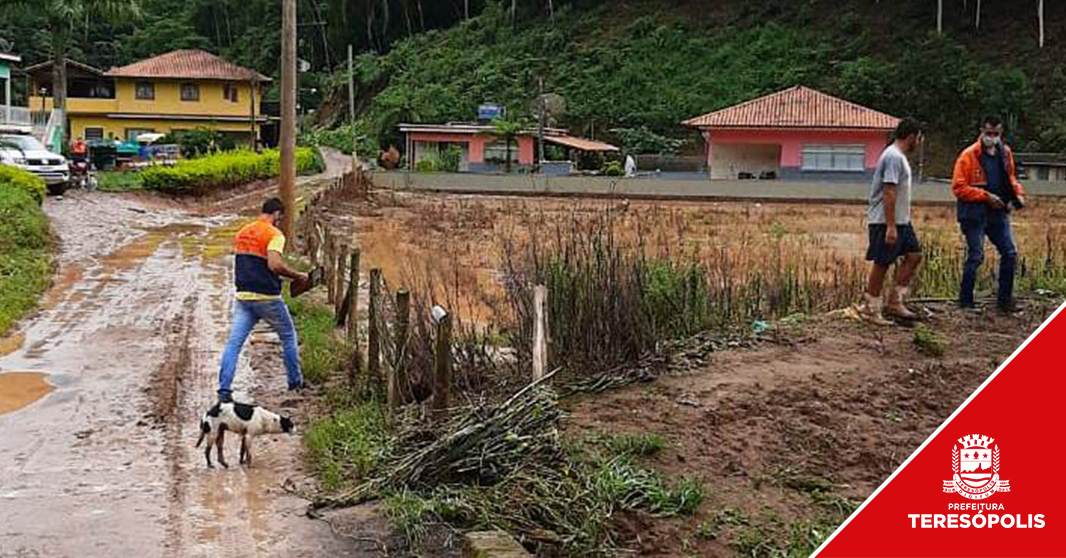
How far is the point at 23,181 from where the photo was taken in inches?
987

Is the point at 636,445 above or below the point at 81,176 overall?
below

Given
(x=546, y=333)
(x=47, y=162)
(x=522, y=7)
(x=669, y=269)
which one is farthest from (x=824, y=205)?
(x=522, y=7)

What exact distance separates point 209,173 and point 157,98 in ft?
104

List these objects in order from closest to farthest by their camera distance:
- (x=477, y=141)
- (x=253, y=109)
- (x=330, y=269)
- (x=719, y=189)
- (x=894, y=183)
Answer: (x=894, y=183) < (x=330, y=269) < (x=719, y=189) < (x=477, y=141) < (x=253, y=109)

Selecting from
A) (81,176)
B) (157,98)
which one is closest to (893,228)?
(81,176)

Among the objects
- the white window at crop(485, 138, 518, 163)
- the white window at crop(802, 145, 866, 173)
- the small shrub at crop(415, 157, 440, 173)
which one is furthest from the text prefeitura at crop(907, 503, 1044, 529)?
the white window at crop(485, 138, 518, 163)

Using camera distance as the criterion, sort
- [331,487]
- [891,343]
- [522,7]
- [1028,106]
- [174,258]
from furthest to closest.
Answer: [522,7]
[1028,106]
[174,258]
[891,343]
[331,487]

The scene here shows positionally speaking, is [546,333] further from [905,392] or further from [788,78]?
[788,78]

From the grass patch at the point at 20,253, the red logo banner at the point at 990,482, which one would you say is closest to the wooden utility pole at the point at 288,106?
the grass patch at the point at 20,253

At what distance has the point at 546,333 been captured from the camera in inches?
312

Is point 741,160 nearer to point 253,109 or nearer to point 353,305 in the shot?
point 253,109

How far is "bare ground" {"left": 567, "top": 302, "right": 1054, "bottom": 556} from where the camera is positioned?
5699 mm

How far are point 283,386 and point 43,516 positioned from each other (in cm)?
375

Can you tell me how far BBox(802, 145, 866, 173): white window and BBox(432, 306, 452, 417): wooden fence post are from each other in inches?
1735
